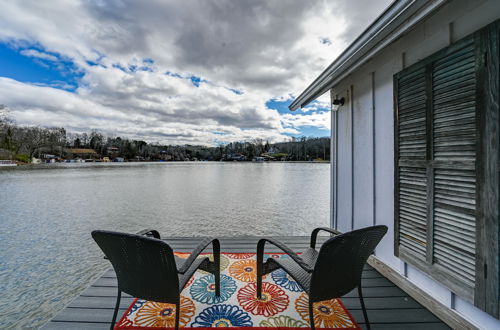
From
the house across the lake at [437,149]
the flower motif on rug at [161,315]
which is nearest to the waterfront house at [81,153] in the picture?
the flower motif on rug at [161,315]

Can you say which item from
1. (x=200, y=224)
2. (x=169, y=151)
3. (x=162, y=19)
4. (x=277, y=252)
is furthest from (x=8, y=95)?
(x=169, y=151)

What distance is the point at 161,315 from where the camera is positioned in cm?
166

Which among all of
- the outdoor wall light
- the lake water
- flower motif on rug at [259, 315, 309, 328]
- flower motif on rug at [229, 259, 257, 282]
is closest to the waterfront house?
the lake water

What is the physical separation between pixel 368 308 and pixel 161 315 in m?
1.57

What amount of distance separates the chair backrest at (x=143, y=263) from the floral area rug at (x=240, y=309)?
1.27ft

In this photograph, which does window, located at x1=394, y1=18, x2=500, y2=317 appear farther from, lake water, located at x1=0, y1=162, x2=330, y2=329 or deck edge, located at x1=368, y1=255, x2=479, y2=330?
lake water, located at x1=0, y1=162, x2=330, y2=329

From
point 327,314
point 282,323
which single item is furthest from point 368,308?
point 282,323

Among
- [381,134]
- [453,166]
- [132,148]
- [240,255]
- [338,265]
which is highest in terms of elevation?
[132,148]

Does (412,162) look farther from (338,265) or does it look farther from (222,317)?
(222,317)

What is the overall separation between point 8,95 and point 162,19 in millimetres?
34053

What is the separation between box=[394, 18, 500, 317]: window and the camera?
1215 mm

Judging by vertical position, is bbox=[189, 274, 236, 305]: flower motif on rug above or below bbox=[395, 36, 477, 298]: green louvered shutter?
below

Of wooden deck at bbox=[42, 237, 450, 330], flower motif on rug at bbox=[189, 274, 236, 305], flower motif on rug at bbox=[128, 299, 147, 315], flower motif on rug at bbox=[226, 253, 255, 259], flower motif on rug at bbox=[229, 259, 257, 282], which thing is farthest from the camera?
flower motif on rug at bbox=[226, 253, 255, 259]

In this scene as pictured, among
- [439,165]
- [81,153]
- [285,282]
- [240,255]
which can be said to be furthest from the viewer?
[81,153]
